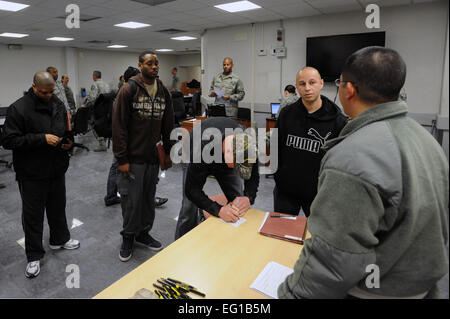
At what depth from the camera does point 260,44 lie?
21.4 feet

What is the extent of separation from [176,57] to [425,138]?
16.1m

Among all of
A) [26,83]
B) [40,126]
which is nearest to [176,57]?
[26,83]

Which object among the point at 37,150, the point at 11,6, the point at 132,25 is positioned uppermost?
the point at 132,25

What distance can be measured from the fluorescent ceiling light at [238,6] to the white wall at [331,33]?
1.17 metres

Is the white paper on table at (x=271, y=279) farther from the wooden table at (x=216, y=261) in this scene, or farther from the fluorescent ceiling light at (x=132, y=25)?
the fluorescent ceiling light at (x=132, y=25)

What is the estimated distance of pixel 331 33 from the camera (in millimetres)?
5672

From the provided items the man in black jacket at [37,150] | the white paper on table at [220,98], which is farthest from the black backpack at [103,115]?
the white paper on table at [220,98]

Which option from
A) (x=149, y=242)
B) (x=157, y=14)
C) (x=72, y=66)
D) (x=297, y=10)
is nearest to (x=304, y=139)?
(x=149, y=242)

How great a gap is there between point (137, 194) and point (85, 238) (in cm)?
90

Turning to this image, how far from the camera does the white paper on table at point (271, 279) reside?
1.17 m

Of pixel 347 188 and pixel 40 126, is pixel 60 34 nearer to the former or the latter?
pixel 40 126

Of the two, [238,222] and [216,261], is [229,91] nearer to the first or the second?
[238,222]

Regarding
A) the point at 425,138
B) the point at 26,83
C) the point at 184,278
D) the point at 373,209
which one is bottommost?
the point at 184,278
